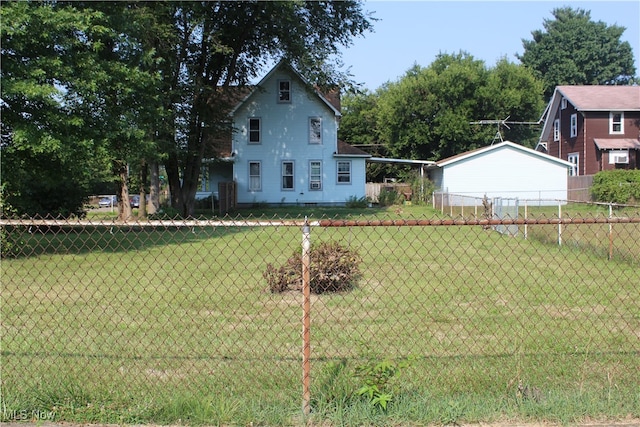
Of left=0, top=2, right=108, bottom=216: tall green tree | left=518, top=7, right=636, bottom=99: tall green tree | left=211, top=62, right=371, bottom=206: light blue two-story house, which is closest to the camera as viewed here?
left=0, top=2, right=108, bottom=216: tall green tree

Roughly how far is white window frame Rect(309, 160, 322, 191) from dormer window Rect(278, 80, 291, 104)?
3722 mm

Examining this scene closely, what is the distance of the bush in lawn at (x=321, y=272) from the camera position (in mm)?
8688

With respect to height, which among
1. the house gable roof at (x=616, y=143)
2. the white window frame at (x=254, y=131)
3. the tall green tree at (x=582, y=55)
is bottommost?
the house gable roof at (x=616, y=143)

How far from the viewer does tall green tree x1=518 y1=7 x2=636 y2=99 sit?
63750 millimetres

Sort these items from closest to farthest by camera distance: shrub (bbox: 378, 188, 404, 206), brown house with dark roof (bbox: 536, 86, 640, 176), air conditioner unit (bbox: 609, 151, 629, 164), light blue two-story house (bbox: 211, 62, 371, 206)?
light blue two-story house (bbox: 211, 62, 371, 206)
shrub (bbox: 378, 188, 404, 206)
air conditioner unit (bbox: 609, 151, 629, 164)
brown house with dark roof (bbox: 536, 86, 640, 176)

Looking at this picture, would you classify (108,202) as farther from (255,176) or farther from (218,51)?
(218,51)

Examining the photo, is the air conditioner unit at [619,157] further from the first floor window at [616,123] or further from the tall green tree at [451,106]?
the tall green tree at [451,106]

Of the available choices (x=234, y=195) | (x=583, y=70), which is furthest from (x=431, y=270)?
(x=583, y=70)

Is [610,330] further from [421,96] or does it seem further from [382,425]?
[421,96]

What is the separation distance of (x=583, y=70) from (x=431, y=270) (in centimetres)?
6311

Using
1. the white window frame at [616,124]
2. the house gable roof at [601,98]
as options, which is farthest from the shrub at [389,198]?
the white window frame at [616,124]

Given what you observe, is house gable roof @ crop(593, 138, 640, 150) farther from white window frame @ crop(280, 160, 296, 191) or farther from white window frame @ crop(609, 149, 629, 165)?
white window frame @ crop(280, 160, 296, 191)

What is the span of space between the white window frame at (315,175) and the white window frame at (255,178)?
9.30 feet

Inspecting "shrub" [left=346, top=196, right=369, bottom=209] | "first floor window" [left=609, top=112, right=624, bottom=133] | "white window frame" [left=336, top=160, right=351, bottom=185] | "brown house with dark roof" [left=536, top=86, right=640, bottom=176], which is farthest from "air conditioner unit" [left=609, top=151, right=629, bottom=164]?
"white window frame" [left=336, top=160, right=351, bottom=185]
